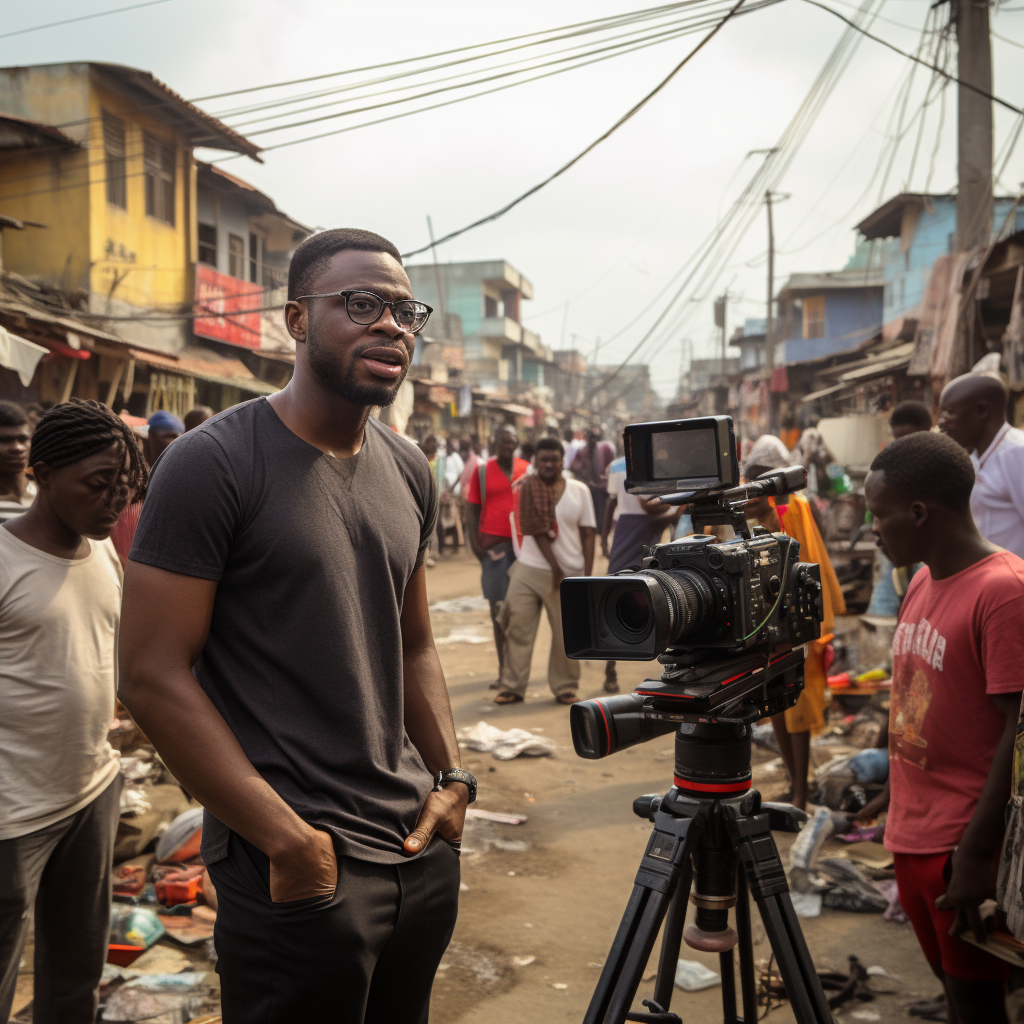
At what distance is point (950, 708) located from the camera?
2189mm

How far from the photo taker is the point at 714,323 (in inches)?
1764

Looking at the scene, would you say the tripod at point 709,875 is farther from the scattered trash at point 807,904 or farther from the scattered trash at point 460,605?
the scattered trash at point 460,605

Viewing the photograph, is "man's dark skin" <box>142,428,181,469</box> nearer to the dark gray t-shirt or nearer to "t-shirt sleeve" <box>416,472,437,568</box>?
"t-shirt sleeve" <box>416,472,437,568</box>

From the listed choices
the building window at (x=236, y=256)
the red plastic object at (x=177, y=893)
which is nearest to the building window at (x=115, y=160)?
the building window at (x=236, y=256)

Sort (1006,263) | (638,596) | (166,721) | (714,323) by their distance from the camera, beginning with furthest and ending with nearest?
1. (714,323)
2. (1006,263)
3. (638,596)
4. (166,721)

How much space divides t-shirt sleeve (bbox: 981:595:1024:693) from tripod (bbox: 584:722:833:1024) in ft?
1.77

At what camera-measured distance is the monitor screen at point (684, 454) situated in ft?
6.45

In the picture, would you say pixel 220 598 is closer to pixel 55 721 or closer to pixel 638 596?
pixel 638 596

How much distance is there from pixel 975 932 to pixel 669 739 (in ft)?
13.8

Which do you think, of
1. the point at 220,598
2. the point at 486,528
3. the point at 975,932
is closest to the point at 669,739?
the point at 486,528

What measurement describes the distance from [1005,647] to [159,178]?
16066 millimetres

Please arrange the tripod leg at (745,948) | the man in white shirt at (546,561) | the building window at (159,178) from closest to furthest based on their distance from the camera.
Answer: the tripod leg at (745,948) → the man in white shirt at (546,561) → the building window at (159,178)

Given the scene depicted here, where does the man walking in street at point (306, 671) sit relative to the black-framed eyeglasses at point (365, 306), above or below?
below

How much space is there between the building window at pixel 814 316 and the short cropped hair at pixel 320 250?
1312 inches
